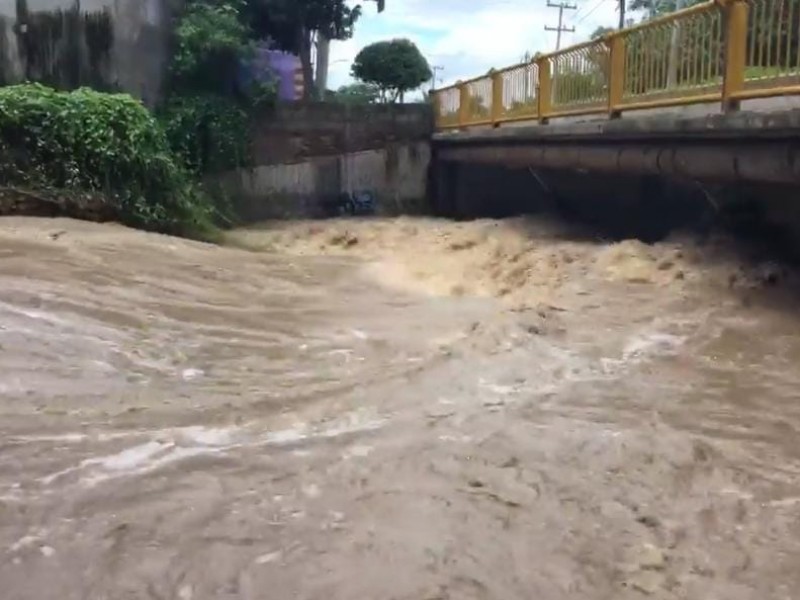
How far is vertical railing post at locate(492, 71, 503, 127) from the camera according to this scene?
38.7ft

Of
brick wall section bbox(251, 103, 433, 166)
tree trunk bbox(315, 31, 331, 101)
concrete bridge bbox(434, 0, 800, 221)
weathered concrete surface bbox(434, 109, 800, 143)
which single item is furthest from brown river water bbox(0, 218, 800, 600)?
tree trunk bbox(315, 31, 331, 101)

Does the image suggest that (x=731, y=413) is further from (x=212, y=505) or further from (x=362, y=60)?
(x=362, y=60)

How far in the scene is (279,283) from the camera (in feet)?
24.0

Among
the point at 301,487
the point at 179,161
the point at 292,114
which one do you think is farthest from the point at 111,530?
the point at 292,114

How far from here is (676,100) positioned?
705 centimetres

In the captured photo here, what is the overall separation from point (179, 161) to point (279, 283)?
6.24 m

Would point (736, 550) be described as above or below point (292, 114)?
below

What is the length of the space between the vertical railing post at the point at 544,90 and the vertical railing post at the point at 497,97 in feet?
4.85

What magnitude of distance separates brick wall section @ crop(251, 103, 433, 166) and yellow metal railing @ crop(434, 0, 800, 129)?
13.1 feet

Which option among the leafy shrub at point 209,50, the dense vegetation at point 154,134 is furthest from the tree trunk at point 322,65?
the leafy shrub at point 209,50

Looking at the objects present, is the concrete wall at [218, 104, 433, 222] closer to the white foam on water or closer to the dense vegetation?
the dense vegetation

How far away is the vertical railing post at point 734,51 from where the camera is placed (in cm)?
622

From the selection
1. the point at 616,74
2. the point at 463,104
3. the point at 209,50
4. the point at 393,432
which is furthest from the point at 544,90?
the point at 393,432

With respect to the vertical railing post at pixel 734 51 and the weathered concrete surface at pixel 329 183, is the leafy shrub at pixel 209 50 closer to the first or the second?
the weathered concrete surface at pixel 329 183
